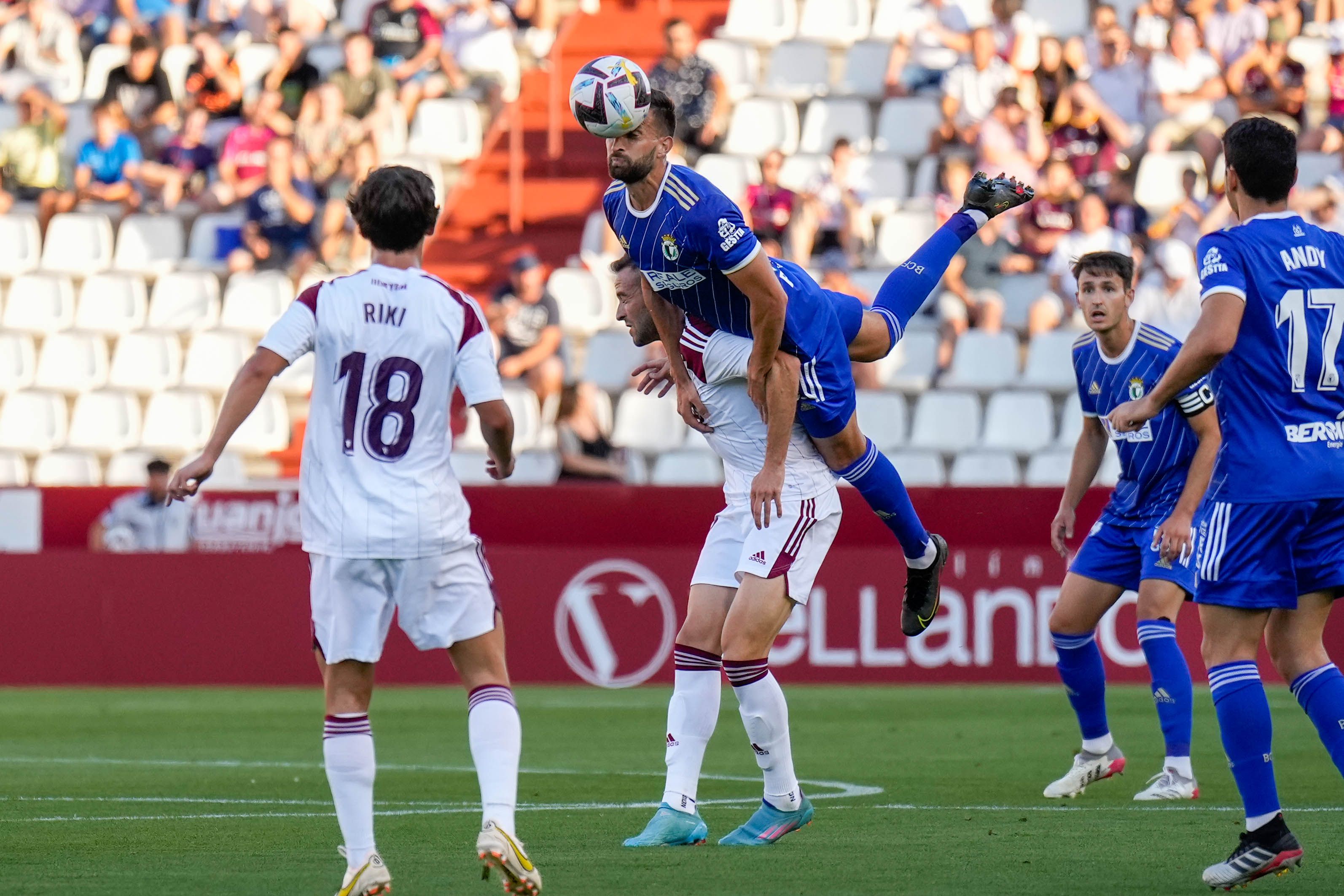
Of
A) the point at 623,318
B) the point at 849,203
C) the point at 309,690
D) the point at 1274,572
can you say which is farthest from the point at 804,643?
the point at 1274,572

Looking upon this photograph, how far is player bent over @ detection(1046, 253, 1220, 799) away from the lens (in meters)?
8.69

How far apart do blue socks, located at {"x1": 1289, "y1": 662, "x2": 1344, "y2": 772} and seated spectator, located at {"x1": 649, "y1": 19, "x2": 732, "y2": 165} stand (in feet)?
43.5

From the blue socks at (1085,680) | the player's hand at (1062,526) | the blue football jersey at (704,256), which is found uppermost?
the blue football jersey at (704,256)

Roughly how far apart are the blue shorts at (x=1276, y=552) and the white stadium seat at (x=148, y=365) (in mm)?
14343

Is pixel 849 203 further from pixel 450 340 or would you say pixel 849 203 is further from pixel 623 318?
pixel 450 340

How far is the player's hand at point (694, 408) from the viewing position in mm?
7352

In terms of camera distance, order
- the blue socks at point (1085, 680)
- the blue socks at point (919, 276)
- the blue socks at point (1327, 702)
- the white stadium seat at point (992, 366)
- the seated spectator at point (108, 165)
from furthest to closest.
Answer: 1. the seated spectator at point (108, 165)
2. the white stadium seat at point (992, 366)
3. the blue socks at point (1085, 680)
4. the blue socks at point (919, 276)
5. the blue socks at point (1327, 702)

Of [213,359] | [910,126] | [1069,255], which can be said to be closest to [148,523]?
[213,359]

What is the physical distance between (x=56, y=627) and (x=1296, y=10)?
12.5 m

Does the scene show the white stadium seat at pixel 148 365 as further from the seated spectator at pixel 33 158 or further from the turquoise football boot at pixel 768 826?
the turquoise football boot at pixel 768 826

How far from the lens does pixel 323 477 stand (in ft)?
19.1

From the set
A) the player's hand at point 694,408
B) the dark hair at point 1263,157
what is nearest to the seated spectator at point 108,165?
the player's hand at point 694,408

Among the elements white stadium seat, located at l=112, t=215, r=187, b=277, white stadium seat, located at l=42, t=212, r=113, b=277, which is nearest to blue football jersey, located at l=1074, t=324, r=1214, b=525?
white stadium seat, located at l=112, t=215, r=187, b=277

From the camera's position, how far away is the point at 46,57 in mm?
22203
